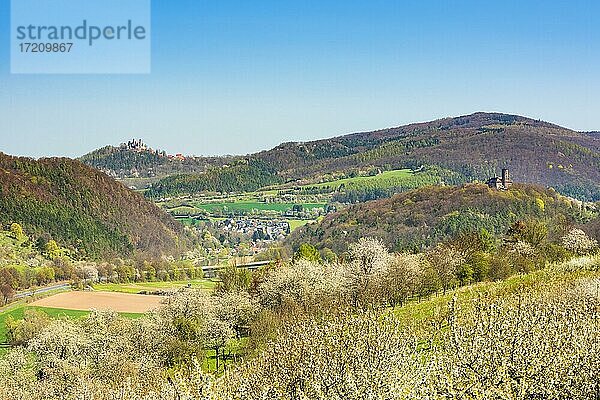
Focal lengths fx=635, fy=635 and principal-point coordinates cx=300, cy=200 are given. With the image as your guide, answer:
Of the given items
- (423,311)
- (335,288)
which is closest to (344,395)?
(423,311)

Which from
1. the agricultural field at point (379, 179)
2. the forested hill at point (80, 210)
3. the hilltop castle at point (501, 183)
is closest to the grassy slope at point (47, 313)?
the forested hill at point (80, 210)

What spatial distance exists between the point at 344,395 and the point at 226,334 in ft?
92.3

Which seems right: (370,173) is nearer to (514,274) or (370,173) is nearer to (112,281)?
(112,281)

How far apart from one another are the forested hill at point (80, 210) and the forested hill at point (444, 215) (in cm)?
4492

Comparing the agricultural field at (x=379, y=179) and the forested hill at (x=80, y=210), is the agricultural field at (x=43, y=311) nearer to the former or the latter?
the forested hill at (x=80, y=210)

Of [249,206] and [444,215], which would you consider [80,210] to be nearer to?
[249,206]

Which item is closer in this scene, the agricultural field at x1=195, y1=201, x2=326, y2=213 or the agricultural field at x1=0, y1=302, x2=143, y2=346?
the agricultural field at x1=0, y1=302, x2=143, y2=346

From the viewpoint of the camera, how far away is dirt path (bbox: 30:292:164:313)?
71562mm

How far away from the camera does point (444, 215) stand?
9638 centimetres

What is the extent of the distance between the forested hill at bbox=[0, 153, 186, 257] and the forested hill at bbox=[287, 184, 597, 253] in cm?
4492

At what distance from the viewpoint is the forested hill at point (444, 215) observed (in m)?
89.5

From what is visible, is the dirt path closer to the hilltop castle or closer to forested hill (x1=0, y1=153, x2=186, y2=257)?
forested hill (x1=0, y1=153, x2=186, y2=257)

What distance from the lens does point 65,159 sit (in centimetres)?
15538

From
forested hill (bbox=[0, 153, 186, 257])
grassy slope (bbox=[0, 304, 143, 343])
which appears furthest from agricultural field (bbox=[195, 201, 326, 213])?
grassy slope (bbox=[0, 304, 143, 343])
